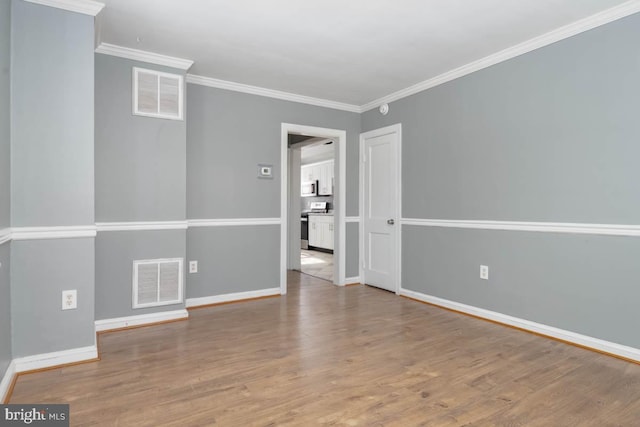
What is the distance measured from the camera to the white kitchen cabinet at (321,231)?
8502mm

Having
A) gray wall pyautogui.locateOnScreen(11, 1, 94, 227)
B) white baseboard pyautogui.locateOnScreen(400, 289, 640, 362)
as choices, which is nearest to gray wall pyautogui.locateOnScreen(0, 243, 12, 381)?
gray wall pyautogui.locateOnScreen(11, 1, 94, 227)

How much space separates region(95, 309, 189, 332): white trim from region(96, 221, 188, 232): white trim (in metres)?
0.81

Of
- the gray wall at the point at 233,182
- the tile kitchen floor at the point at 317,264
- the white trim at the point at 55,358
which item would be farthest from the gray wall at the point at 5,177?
the tile kitchen floor at the point at 317,264

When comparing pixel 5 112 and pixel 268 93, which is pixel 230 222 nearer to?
pixel 268 93

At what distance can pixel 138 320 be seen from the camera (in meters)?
3.42

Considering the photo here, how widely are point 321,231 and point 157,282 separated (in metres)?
5.58

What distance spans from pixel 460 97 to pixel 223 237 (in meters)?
2.99

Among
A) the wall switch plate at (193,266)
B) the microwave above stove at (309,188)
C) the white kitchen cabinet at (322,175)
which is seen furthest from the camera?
the microwave above stove at (309,188)

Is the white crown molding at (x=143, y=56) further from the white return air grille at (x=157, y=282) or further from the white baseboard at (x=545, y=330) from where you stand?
the white baseboard at (x=545, y=330)

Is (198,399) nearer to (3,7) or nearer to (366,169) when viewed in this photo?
(3,7)

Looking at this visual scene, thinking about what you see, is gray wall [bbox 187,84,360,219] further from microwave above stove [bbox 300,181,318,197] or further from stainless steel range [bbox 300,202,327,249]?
microwave above stove [bbox 300,181,318,197]

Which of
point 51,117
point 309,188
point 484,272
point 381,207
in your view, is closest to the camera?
point 51,117

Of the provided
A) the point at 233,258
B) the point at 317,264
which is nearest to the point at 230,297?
the point at 233,258

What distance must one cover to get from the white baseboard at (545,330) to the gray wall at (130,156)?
2.94 m
